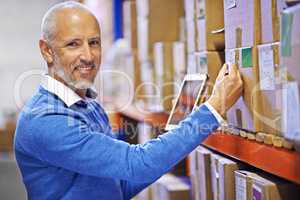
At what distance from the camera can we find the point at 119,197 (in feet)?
6.74

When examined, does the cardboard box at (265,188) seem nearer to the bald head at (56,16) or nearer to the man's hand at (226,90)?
the man's hand at (226,90)

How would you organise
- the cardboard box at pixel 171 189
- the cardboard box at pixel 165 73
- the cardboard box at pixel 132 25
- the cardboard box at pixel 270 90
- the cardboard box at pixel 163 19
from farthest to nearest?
the cardboard box at pixel 132 25, the cardboard box at pixel 163 19, the cardboard box at pixel 165 73, the cardboard box at pixel 171 189, the cardboard box at pixel 270 90

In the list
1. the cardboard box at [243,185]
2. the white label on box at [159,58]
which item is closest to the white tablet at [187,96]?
the cardboard box at [243,185]

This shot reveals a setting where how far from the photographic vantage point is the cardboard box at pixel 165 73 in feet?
10.4

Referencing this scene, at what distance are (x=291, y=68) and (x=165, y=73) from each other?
1.87 m

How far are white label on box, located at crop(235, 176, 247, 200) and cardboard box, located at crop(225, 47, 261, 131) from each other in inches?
7.1

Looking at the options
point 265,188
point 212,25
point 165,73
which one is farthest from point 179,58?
point 265,188

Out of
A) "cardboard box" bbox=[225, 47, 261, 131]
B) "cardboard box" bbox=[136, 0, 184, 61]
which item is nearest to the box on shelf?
"cardboard box" bbox=[225, 47, 261, 131]

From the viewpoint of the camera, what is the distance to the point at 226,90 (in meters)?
1.73

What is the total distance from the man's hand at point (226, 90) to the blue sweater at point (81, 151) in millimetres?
42

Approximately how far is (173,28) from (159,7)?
0.16 meters

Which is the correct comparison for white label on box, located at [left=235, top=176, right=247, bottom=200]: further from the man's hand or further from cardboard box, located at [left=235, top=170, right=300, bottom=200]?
the man's hand

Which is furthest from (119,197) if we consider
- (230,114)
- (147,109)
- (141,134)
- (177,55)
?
(141,134)

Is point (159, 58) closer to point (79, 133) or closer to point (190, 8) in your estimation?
point (190, 8)
